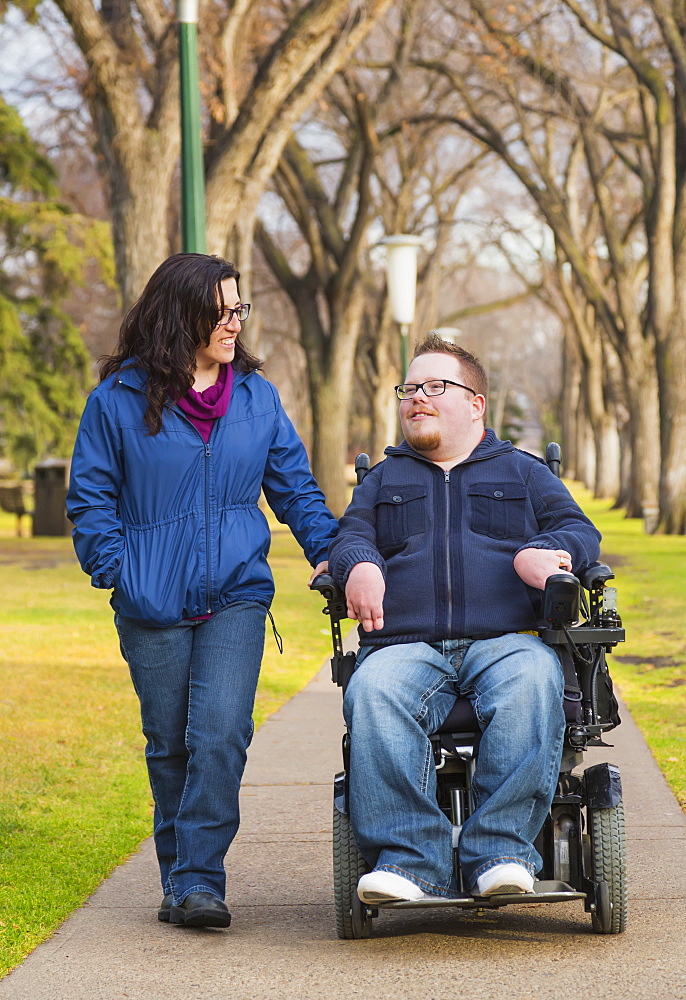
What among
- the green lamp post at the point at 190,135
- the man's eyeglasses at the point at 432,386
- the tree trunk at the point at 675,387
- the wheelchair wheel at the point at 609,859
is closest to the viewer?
the wheelchair wheel at the point at 609,859

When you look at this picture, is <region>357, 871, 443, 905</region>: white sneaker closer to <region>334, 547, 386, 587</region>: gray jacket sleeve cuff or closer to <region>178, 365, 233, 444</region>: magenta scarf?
<region>334, 547, 386, 587</region>: gray jacket sleeve cuff

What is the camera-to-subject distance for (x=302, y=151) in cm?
A: 2158

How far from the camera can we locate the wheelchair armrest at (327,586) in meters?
3.99

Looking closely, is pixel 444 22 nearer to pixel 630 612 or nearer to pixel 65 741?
pixel 630 612

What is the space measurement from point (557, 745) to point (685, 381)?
55.7 feet

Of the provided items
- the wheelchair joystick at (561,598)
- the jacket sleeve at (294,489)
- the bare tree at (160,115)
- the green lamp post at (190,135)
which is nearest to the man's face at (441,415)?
the jacket sleeve at (294,489)

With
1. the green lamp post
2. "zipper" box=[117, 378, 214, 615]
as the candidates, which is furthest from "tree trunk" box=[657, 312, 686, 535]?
"zipper" box=[117, 378, 214, 615]

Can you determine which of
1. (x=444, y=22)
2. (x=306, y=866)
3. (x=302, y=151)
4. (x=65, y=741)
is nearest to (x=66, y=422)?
(x=302, y=151)

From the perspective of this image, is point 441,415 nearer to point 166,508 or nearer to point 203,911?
point 166,508

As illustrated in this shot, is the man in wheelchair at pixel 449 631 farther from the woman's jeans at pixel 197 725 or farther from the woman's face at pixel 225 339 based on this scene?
the woman's face at pixel 225 339

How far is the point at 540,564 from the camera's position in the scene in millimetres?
3896

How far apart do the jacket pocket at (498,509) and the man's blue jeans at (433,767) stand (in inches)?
16.5

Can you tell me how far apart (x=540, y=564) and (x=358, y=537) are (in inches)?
21.5

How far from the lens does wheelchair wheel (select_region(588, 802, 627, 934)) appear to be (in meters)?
3.79
